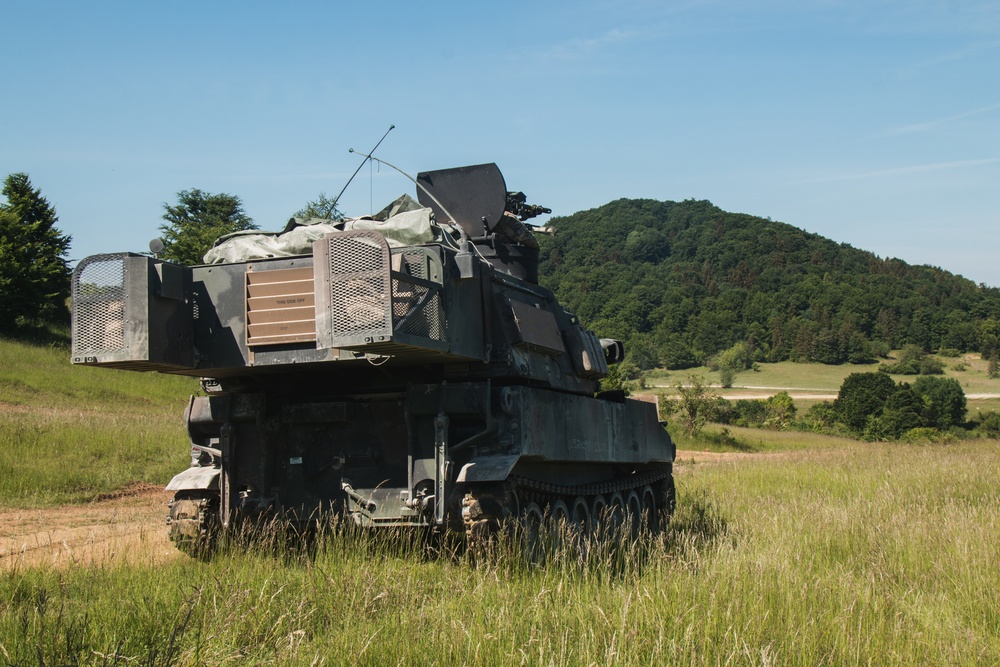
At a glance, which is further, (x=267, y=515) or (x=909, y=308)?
(x=909, y=308)

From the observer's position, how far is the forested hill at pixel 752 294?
277ft

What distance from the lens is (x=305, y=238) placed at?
8.34 meters

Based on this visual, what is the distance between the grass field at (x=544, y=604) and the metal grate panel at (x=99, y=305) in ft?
4.97

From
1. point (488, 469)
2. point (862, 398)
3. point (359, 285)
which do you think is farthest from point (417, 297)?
point (862, 398)

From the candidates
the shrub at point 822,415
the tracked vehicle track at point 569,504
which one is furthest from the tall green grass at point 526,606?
the shrub at point 822,415

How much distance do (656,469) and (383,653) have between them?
25.2 ft

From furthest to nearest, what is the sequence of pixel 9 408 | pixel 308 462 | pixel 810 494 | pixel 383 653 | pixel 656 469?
pixel 9 408, pixel 810 494, pixel 656 469, pixel 308 462, pixel 383 653

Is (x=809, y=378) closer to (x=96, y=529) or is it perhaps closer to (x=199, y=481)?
(x=96, y=529)

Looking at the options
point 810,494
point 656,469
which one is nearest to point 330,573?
point 656,469

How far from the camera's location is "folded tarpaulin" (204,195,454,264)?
8281 millimetres

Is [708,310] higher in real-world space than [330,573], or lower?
higher

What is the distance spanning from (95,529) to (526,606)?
6897 millimetres

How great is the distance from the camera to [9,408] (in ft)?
71.5

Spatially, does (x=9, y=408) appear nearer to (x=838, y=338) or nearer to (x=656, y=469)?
(x=656, y=469)
